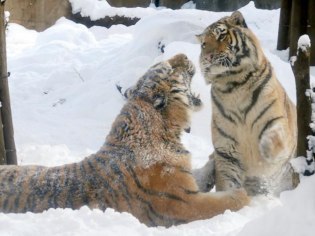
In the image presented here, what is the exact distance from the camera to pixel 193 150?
7246 millimetres

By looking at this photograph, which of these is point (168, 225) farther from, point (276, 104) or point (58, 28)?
point (58, 28)

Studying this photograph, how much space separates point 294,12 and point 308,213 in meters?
5.63

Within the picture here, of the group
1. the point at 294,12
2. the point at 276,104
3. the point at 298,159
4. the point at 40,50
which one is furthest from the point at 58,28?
the point at 298,159

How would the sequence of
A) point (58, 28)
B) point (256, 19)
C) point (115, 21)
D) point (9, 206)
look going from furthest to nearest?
point (115, 21) < point (58, 28) < point (256, 19) < point (9, 206)

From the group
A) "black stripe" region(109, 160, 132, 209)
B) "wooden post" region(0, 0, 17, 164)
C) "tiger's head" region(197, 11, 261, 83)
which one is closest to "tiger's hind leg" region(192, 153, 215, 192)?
"tiger's head" region(197, 11, 261, 83)

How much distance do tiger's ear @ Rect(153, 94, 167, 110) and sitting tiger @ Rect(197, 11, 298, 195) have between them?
72cm

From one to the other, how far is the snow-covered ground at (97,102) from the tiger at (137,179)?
0.97ft

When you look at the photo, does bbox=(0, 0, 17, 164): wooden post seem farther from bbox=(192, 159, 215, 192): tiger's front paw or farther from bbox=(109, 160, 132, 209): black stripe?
bbox=(109, 160, 132, 209): black stripe

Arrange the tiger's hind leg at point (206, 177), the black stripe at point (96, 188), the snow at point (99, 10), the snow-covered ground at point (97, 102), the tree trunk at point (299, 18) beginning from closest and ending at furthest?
the snow-covered ground at point (97, 102), the black stripe at point (96, 188), the tiger's hind leg at point (206, 177), the tree trunk at point (299, 18), the snow at point (99, 10)

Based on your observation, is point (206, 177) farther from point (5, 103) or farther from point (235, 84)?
point (5, 103)

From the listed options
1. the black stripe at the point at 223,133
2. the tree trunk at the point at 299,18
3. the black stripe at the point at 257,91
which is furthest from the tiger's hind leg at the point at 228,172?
the tree trunk at the point at 299,18

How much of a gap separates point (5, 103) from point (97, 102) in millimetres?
3823

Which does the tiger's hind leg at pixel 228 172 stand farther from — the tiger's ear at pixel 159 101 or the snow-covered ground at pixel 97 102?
the tiger's ear at pixel 159 101

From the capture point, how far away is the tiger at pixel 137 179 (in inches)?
153
